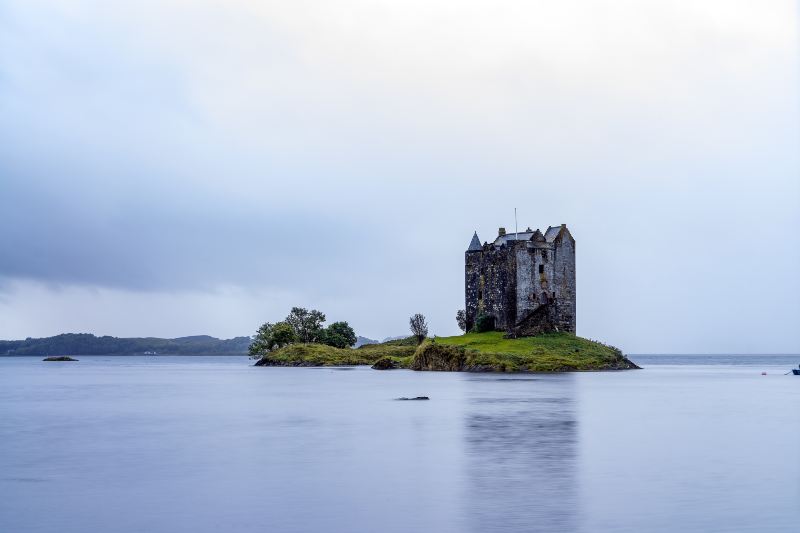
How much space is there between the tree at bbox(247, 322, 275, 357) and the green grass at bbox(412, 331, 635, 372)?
52.3 metres

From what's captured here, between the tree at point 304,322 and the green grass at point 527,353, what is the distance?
48.4m

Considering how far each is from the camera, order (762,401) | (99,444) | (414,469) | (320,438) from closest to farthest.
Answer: (414,469), (99,444), (320,438), (762,401)

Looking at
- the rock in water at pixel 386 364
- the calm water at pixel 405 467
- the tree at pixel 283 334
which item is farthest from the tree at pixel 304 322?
the calm water at pixel 405 467

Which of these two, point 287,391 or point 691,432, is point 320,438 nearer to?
point 691,432

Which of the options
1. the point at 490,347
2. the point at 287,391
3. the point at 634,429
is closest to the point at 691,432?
the point at 634,429

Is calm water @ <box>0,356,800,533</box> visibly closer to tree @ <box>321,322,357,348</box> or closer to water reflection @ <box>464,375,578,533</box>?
water reflection @ <box>464,375,578,533</box>

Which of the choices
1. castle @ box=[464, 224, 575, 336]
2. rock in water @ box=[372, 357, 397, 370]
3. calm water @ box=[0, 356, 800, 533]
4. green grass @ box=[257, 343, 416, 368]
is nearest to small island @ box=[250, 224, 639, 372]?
castle @ box=[464, 224, 575, 336]

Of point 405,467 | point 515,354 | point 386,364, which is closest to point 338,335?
point 386,364

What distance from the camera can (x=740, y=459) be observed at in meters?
33.3

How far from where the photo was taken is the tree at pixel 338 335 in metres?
164

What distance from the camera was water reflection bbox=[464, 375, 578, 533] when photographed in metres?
22.8

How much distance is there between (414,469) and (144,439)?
49.1 ft

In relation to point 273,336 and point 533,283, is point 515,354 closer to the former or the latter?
point 533,283

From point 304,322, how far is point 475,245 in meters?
46.3
